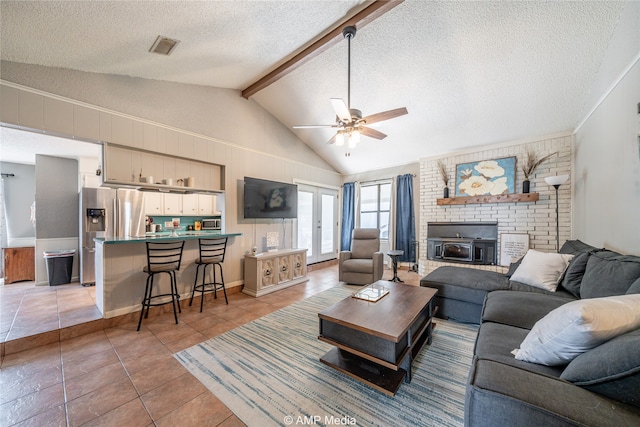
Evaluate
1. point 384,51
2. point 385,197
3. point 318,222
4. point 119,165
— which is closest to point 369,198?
point 385,197

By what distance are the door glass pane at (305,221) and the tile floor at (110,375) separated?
97.7 inches

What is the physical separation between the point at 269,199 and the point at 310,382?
10.2 feet

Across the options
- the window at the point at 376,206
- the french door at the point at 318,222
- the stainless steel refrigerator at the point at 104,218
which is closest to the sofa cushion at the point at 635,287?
the window at the point at 376,206

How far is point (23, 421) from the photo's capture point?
146cm

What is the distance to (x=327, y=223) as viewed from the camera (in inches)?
244

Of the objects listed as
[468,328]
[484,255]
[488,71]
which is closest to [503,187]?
[484,255]

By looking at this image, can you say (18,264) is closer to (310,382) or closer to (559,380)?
(310,382)

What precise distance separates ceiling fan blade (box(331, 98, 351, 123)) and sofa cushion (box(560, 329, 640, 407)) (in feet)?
7.09

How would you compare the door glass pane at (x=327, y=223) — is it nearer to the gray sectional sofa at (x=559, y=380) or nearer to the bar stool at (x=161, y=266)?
the bar stool at (x=161, y=266)

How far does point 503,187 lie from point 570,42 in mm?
2262

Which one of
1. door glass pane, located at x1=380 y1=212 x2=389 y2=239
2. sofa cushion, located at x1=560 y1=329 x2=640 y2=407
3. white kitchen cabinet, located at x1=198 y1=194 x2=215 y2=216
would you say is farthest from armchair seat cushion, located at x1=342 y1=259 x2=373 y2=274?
white kitchen cabinet, located at x1=198 y1=194 x2=215 y2=216

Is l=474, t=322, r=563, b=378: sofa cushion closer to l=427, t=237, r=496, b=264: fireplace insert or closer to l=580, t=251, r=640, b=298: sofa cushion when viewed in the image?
l=580, t=251, r=640, b=298: sofa cushion

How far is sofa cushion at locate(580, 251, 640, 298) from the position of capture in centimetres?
162

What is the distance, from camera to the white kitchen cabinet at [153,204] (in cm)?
469
